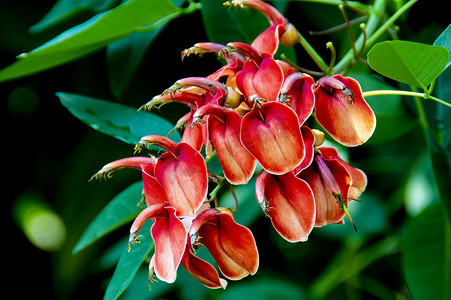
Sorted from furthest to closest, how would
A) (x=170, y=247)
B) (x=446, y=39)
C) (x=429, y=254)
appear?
(x=429, y=254) < (x=446, y=39) < (x=170, y=247)

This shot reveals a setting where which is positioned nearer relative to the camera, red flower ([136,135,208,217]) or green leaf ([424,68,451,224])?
red flower ([136,135,208,217])

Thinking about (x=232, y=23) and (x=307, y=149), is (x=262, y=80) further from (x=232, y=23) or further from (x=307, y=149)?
(x=232, y=23)

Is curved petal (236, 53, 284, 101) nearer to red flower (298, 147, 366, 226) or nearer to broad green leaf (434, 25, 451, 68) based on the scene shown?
red flower (298, 147, 366, 226)

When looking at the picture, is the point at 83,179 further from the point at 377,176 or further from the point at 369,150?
the point at 377,176

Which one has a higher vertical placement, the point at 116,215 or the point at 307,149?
the point at 307,149

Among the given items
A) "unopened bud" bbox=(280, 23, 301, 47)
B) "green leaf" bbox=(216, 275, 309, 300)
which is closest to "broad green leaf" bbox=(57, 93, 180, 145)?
"unopened bud" bbox=(280, 23, 301, 47)

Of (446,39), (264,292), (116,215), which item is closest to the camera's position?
(446,39)

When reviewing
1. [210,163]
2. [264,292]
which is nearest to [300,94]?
[210,163]

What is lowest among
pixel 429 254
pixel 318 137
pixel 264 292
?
pixel 264 292
